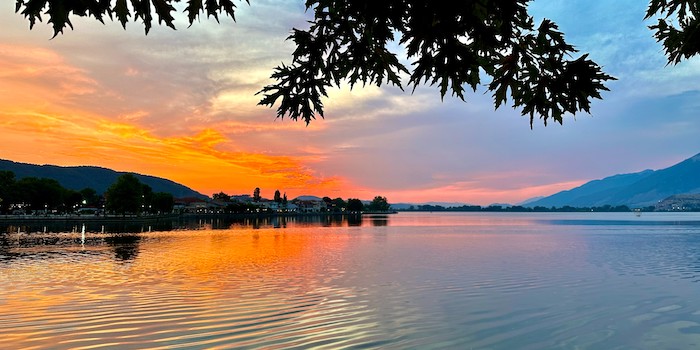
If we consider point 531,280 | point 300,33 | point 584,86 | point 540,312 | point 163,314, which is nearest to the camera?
point 584,86

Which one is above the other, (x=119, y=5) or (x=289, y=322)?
(x=119, y=5)

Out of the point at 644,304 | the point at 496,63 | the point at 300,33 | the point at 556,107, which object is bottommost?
the point at 644,304

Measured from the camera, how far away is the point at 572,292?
26047 mm

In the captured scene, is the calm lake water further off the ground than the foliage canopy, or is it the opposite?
the foliage canopy

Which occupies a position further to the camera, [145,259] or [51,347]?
[145,259]

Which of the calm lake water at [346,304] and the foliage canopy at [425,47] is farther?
the calm lake water at [346,304]

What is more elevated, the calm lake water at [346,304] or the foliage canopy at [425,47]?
the foliage canopy at [425,47]

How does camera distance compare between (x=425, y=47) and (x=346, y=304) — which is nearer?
(x=425, y=47)

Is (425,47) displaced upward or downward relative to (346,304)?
upward

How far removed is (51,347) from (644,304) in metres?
25.5

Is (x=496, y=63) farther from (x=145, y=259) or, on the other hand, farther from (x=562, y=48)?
(x=145, y=259)

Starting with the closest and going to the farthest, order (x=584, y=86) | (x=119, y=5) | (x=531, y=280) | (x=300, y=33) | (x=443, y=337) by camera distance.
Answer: (x=119, y=5) < (x=584, y=86) < (x=300, y=33) < (x=443, y=337) < (x=531, y=280)

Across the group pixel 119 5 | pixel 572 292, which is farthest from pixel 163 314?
pixel 572 292

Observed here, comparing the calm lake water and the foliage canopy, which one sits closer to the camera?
the foliage canopy
